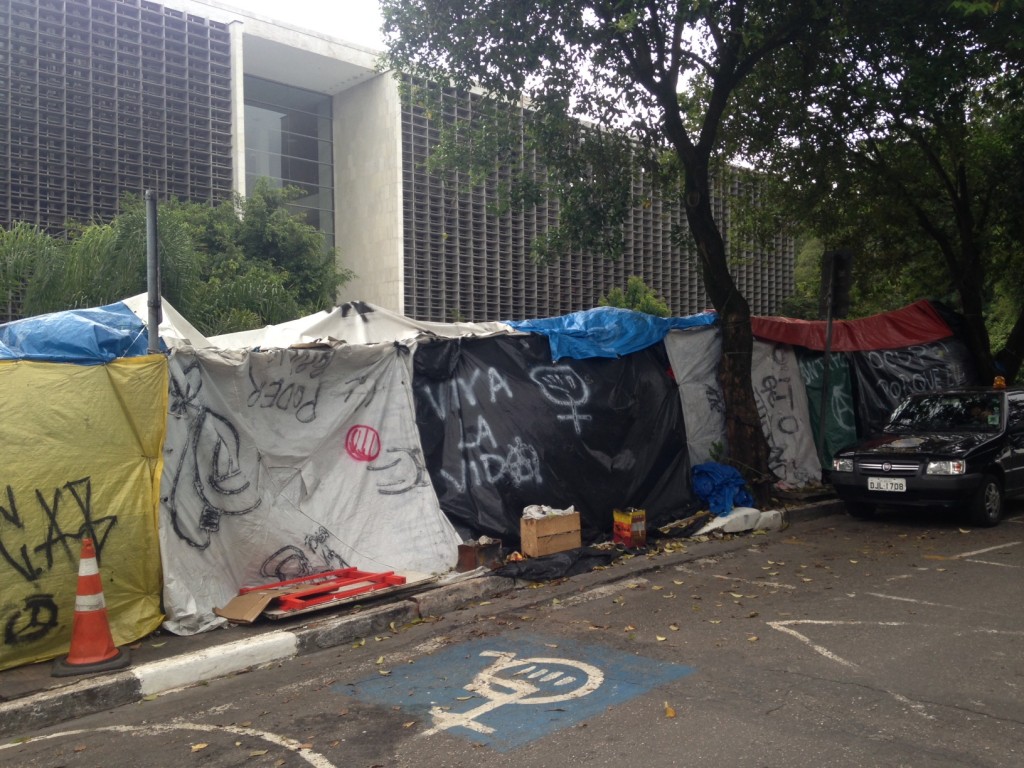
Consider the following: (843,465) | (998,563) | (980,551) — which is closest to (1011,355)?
(843,465)

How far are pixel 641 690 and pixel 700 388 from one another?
6.63 m

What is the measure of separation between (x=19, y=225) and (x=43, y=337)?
649cm

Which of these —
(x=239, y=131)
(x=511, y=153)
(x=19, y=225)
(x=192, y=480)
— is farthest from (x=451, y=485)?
(x=239, y=131)

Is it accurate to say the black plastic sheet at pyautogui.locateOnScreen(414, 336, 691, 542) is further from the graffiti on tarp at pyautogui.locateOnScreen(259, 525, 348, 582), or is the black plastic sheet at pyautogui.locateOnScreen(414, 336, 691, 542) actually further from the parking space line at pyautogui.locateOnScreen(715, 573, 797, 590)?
the parking space line at pyautogui.locateOnScreen(715, 573, 797, 590)

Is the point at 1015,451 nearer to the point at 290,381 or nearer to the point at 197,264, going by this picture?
the point at 290,381

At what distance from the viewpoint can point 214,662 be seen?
18.7 feet

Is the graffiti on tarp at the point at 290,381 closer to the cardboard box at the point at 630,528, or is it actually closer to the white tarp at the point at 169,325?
the white tarp at the point at 169,325

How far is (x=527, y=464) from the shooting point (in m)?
8.96

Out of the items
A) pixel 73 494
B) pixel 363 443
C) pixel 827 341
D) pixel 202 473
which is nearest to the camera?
pixel 73 494

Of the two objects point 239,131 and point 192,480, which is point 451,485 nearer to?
point 192,480

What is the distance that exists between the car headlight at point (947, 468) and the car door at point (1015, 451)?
109 centimetres

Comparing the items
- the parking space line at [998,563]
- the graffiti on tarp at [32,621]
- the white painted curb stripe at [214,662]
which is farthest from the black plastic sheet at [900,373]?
the graffiti on tarp at [32,621]

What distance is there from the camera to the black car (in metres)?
9.63

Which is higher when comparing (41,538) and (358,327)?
(358,327)
